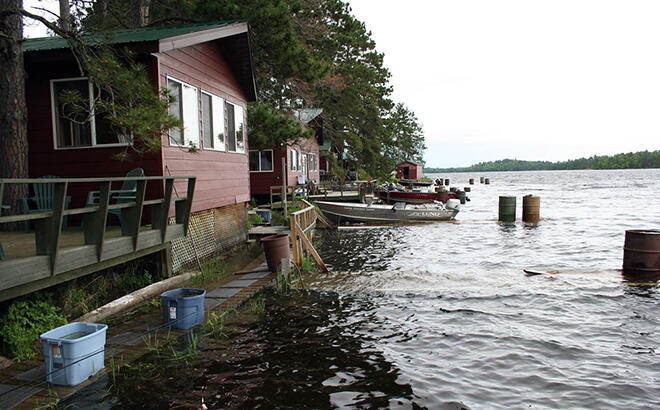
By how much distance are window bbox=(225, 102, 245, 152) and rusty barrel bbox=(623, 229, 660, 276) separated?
33.5 feet

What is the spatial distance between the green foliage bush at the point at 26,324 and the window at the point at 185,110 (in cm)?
432

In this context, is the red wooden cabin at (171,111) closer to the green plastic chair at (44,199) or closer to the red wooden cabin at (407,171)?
the green plastic chair at (44,199)

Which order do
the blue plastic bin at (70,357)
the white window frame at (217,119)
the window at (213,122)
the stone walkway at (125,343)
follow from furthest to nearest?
the white window frame at (217,119) → the window at (213,122) → the blue plastic bin at (70,357) → the stone walkway at (125,343)

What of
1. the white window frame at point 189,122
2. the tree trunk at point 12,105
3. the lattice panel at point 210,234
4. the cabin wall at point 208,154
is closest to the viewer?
the tree trunk at point 12,105

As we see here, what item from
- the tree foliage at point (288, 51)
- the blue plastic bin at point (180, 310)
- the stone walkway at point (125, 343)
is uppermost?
the tree foliage at point (288, 51)

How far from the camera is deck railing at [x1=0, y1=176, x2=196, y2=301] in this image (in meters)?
4.93

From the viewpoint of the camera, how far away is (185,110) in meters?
10.0

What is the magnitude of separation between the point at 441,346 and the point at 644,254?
21.7ft

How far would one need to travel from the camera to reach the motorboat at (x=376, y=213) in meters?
22.2

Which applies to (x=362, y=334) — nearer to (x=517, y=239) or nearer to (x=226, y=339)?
(x=226, y=339)

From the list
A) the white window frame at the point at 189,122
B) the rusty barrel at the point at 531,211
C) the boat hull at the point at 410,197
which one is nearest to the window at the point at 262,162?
the boat hull at the point at 410,197

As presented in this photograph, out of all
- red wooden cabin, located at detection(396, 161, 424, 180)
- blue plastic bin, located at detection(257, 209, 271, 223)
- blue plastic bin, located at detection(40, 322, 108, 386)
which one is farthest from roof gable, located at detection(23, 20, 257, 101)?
red wooden cabin, located at detection(396, 161, 424, 180)

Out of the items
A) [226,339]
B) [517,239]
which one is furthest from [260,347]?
[517,239]

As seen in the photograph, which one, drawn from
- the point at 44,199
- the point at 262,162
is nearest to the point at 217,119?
the point at 44,199
